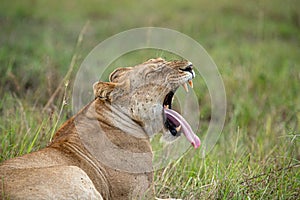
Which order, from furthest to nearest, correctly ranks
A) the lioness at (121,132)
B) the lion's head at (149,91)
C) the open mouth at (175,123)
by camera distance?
the open mouth at (175,123) → the lion's head at (149,91) → the lioness at (121,132)

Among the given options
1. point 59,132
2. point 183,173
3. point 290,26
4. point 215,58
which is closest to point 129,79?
point 59,132

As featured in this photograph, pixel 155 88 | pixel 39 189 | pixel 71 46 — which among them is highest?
pixel 155 88

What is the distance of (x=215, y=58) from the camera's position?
10.5 meters

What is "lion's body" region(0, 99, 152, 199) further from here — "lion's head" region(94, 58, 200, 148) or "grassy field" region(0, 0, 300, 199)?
"grassy field" region(0, 0, 300, 199)

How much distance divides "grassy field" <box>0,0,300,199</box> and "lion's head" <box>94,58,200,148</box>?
0.45 m

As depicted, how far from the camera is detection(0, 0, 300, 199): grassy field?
5250 millimetres

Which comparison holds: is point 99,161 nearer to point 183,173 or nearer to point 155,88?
point 155,88

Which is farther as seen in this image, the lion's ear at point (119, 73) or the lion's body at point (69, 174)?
the lion's ear at point (119, 73)

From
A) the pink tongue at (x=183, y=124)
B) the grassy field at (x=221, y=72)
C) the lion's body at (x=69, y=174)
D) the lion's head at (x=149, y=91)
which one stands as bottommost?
the grassy field at (x=221, y=72)

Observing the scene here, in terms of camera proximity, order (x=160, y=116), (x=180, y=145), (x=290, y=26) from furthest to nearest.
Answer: (x=290, y=26) → (x=180, y=145) → (x=160, y=116)

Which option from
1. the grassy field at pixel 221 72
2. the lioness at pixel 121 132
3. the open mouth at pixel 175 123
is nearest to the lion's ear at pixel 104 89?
the lioness at pixel 121 132

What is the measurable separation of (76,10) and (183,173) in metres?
10.2

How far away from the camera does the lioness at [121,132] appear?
449cm

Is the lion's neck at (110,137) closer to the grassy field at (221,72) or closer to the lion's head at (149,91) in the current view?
the lion's head at (149,91)
